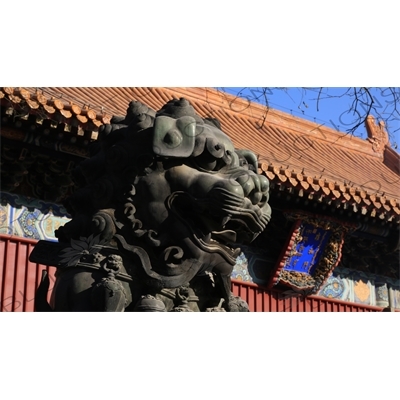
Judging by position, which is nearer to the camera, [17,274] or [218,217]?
[218,217]

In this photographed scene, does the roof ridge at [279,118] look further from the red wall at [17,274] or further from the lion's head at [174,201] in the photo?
the lion's head at [174,201]

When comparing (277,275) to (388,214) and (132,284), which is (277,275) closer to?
(388,214)

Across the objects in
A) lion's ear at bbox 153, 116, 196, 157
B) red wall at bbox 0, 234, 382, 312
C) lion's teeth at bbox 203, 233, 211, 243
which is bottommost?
red wall at bbox 0, 234, 382, 312

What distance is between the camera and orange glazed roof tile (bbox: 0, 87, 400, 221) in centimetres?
905

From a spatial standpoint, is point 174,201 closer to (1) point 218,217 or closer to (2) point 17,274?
(1) point 218,217

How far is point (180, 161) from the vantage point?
3936 mm

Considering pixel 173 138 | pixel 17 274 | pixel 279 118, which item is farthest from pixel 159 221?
pixel 279 118

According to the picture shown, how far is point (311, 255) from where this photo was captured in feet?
39.4

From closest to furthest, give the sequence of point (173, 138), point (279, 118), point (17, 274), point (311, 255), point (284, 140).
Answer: point (173, 138), point (17, 274), point (311, 255), point (284, 140), point (279, 118)

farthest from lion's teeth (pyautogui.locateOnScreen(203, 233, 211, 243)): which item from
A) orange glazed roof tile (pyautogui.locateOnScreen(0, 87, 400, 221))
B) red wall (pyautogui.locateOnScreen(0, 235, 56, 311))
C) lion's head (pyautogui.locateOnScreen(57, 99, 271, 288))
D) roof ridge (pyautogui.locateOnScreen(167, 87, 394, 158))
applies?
roof ridge (pyautogui.locateOnScreen(167, 87, 394, 158))

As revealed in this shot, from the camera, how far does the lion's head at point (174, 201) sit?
3.89 metres

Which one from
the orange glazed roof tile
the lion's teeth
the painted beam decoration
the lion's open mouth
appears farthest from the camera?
the painted beam decoration

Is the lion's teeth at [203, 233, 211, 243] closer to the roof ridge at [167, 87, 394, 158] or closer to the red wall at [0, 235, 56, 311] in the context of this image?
the red wall at [0, 235, 56, 311]

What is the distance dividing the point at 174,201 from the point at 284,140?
1020 cm
